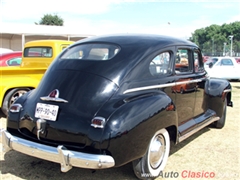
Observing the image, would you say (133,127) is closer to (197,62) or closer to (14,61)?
(197,62)

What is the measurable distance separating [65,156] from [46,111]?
659 mm

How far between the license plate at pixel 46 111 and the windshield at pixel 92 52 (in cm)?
87

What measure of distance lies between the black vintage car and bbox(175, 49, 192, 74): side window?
0.09 m

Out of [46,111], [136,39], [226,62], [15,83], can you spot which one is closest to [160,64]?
[136,39]

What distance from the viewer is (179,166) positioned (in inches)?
142

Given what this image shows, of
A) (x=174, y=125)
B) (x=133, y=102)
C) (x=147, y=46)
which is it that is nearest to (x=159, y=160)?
(x=174, y=125)

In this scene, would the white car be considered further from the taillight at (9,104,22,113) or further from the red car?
the taillight at (9,104,22,113)

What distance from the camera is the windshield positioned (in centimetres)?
349

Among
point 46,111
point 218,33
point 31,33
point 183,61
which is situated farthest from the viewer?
point 218,33

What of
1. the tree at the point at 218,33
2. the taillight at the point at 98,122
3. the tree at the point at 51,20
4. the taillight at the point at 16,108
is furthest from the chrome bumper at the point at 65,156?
the tree at the point at 218,33

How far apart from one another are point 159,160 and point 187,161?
66 centimetres

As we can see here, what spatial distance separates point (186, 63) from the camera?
443cm

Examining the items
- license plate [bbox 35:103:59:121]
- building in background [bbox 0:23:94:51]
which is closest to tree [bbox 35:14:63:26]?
building in background [bbox 0:23:94:51]

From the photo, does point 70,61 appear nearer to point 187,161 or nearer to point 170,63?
point 170,63
